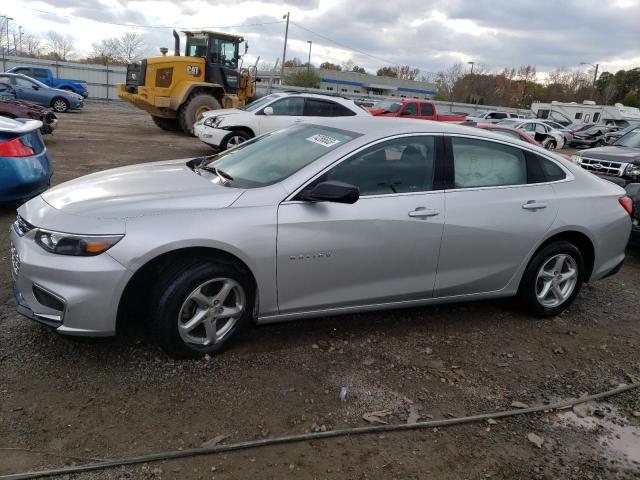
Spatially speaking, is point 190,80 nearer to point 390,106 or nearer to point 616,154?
point 390,106

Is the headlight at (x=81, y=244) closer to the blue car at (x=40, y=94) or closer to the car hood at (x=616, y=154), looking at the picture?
the car hood at (x=616, y=154)

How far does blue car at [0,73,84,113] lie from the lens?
20328mm

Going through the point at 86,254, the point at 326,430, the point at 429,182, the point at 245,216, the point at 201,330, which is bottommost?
the point at 326,430

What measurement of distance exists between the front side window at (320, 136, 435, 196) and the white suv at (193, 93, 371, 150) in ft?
26.9

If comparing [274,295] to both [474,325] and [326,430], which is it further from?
[474,325]

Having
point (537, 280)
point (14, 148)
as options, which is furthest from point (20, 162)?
point (537, 280)

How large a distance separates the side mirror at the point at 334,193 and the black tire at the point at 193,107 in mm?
13767

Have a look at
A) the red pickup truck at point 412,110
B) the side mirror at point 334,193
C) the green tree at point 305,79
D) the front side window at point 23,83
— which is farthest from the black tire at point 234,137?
the green tree at point 305,79

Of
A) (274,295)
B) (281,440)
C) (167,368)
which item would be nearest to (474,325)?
(274,295)

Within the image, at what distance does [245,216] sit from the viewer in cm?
323

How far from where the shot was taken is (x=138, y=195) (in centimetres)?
329

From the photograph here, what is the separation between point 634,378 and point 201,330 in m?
3.11

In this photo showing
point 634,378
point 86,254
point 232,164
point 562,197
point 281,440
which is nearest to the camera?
point 281,440

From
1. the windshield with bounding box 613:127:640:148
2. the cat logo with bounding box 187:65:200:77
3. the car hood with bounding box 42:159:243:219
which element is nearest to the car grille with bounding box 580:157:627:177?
the windshield with bounding box 613:127:640:148
